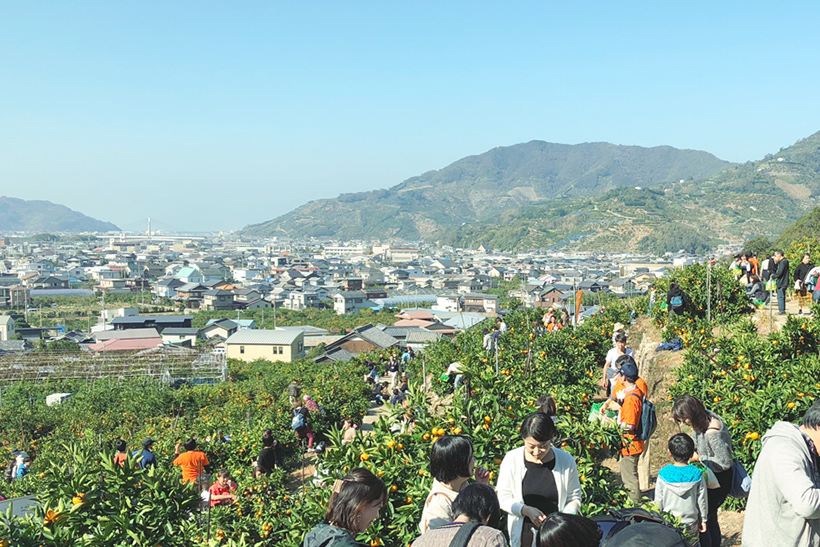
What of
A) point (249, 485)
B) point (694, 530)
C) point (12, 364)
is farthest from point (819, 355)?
point (12, 364)

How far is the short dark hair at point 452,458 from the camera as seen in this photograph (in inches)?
100

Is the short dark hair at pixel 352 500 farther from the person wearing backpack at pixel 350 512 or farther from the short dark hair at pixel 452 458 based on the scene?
the short dark hair at pixel 452 458

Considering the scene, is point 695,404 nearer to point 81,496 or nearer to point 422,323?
point 81,496

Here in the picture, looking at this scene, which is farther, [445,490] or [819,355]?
[819,355]

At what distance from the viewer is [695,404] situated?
10.5 ft

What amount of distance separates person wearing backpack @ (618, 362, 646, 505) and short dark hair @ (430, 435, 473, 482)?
180cm

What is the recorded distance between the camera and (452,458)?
2551mm

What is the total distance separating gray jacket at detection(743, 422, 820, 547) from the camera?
2025mm

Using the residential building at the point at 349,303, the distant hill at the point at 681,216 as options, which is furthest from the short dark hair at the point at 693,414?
the distant hill at the point at 681,216

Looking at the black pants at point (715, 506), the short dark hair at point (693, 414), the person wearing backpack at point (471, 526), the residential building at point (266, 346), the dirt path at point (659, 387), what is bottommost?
the residential building at point (266, 346)

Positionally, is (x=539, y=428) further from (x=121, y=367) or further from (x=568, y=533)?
(x=121, y=367)

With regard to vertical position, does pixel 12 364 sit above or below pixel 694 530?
below

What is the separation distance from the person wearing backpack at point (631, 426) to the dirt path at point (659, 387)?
512mm

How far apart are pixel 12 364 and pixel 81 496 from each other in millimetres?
24208
